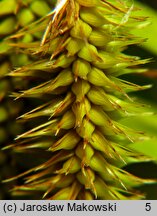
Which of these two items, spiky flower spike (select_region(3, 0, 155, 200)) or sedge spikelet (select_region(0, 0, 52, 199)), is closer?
spiky flower spike (select_region(3, 0, 155, 200))

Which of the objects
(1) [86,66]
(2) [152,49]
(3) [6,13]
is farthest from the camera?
(2) [152,49]

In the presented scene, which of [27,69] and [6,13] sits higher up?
[6,13]

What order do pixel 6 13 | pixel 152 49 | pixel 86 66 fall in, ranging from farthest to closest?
pixel 152 49 < pixel 6 13 < pixel 86 66

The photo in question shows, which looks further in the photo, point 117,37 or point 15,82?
point 15,82

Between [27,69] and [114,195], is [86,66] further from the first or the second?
[114,195]

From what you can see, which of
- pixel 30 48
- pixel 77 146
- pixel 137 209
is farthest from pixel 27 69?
pixel 137 209

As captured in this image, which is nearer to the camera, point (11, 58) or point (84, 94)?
point (84, 94)

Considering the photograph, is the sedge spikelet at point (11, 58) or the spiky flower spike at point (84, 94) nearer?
the spiky flower spike at point (84, 94)

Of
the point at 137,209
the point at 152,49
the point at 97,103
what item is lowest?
the point at 137,209
